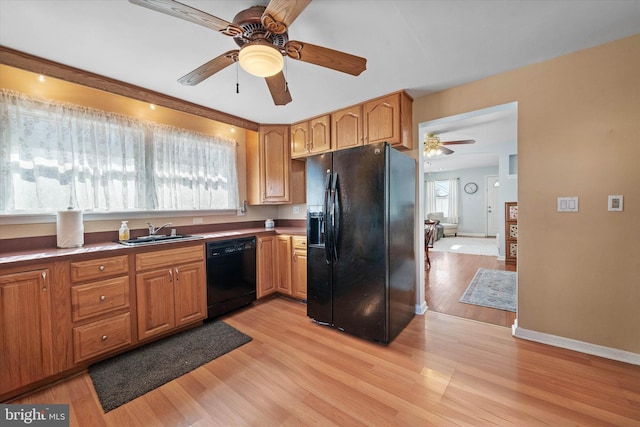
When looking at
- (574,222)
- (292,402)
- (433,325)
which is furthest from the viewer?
(433,325)

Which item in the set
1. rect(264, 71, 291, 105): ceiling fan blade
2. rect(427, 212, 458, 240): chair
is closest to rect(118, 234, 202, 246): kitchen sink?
rect(264, 71, 291, 105): ceiling fan blade

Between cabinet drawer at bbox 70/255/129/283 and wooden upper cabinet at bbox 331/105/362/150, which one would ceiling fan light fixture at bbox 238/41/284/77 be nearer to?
wooden upper cabinet at bbox 331/105/362/150

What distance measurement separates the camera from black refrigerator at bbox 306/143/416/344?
219 cm

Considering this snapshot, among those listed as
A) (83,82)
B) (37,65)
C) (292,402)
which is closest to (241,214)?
(83,82)

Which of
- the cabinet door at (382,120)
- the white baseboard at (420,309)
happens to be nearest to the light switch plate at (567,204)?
the cabinet door at (382,120)

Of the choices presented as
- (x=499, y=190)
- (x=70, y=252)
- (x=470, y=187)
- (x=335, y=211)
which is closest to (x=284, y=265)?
(x=335, y=211)

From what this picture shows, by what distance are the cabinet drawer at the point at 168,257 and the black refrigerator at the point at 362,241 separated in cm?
115

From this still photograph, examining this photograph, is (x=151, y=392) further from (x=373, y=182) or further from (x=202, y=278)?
(x=373, y=182)

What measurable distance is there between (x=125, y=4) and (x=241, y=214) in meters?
2.50

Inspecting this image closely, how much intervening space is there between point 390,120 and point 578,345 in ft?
8.33

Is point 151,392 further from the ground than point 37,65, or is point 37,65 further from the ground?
point 37,65

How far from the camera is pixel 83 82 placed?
7.02ft

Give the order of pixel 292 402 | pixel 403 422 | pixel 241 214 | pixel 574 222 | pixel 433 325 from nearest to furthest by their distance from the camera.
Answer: pixel 403 422
pixel 292 402
pixel 574 222
pixel 433 325
pixel 241 214

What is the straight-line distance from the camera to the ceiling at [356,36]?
1.50 metres
